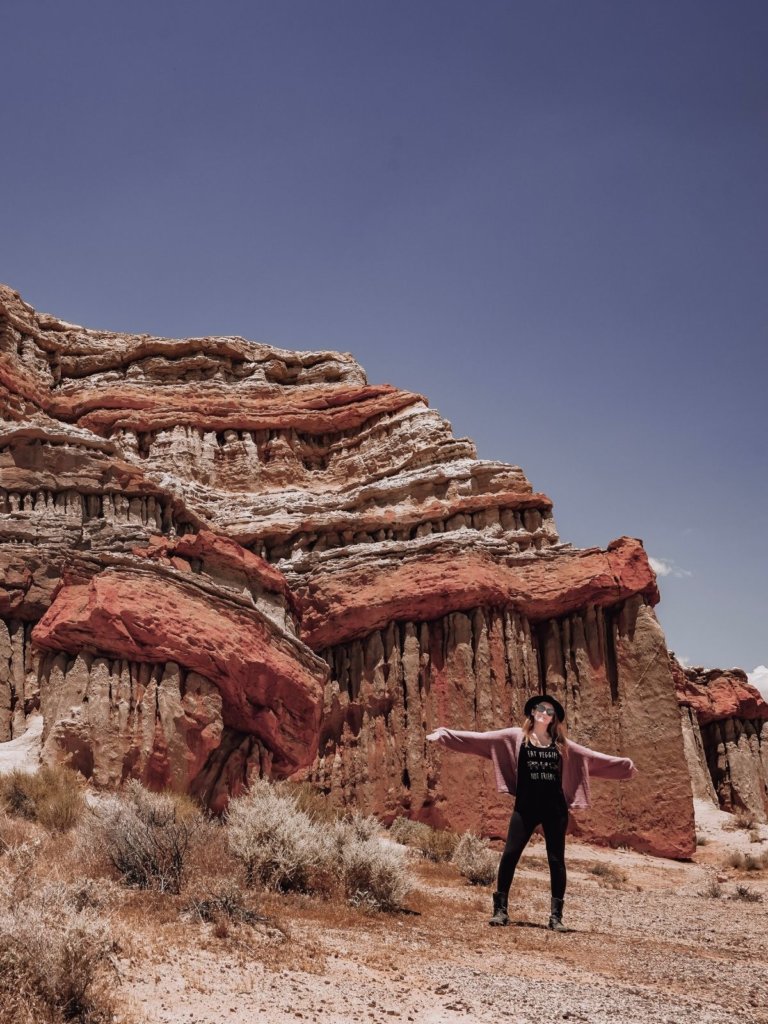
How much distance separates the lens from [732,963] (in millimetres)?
9297

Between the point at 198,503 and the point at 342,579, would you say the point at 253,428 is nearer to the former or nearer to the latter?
the point at 198,503

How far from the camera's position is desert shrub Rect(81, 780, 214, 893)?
921 centimetres

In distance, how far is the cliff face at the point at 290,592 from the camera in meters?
15.7

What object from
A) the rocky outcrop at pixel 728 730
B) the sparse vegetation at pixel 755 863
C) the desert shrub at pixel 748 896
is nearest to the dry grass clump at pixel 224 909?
the desert shrub at pixel 748 896

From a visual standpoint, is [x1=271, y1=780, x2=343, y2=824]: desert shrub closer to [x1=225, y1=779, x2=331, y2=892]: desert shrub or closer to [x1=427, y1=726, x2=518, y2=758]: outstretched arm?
[x1=225, y1=779, x2=331, y2=892]: desert shrub

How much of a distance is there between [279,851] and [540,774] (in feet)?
9.41

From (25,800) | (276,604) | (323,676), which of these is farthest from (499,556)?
(25,800)

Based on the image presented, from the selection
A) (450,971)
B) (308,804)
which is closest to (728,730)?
(308,804)

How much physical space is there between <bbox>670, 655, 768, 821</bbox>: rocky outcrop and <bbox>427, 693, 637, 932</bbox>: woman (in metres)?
31.9

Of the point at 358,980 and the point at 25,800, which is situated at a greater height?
the point at 25,800

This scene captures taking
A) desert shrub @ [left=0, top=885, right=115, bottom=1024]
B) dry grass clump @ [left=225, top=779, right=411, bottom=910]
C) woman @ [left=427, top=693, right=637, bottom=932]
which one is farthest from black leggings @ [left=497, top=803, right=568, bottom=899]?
desert shrub @ [left=0, top=885, right=115, bottom=1024]

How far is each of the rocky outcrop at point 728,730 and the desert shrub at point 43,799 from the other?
106ft

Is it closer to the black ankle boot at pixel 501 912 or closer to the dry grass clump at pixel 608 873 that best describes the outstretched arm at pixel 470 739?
the black ankle boot at pixel 501 912

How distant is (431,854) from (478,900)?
635 centimetres
